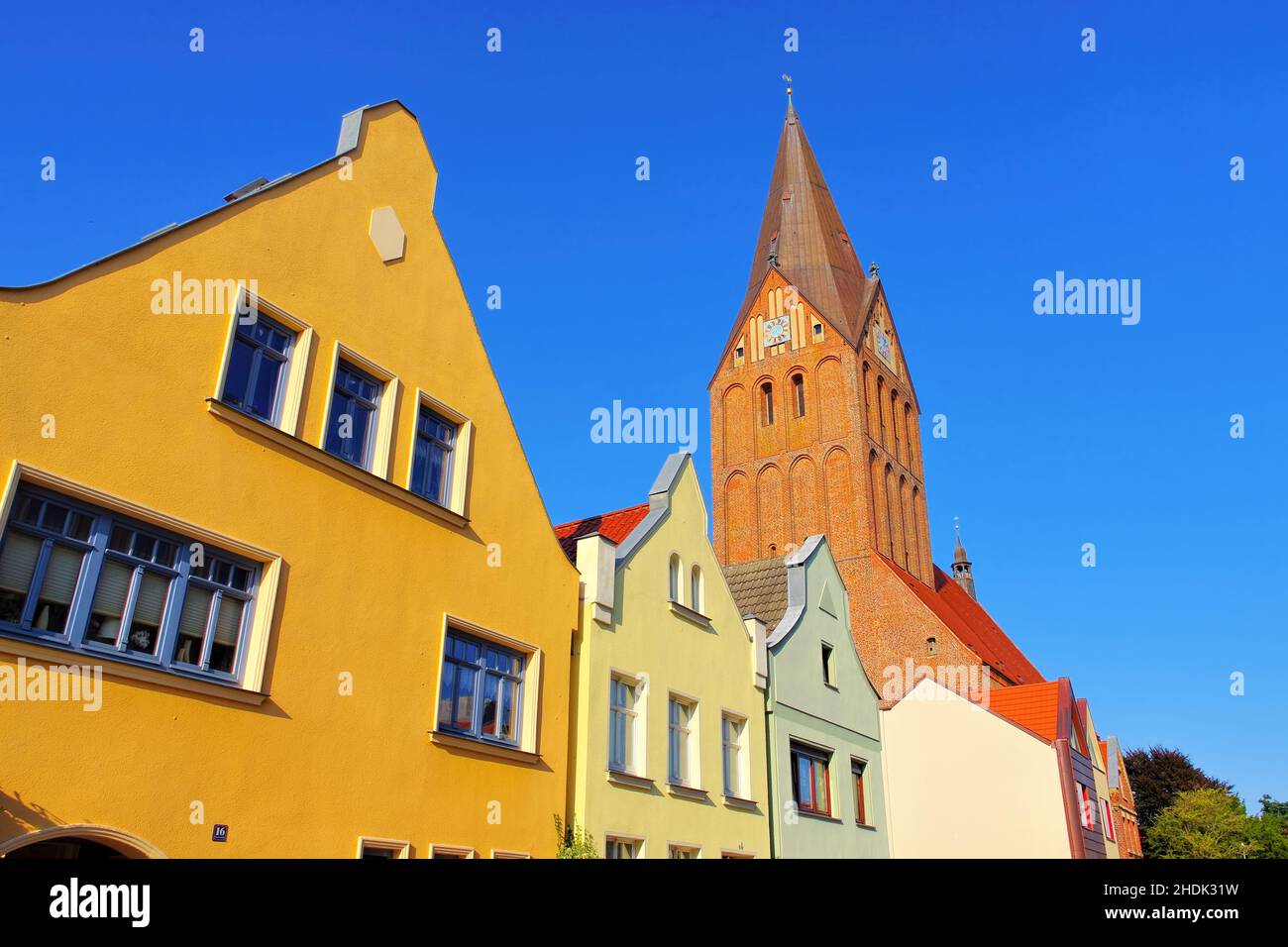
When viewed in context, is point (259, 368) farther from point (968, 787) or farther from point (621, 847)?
point (968, 787)

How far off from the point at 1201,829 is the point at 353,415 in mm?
58441

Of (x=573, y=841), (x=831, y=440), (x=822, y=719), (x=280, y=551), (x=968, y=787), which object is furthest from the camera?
(x=831, y=440)

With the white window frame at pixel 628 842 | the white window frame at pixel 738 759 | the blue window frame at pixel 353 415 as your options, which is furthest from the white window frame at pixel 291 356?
the white window frame at pixel 738 759

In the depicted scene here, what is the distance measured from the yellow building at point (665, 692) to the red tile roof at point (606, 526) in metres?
0.04

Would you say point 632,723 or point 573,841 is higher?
point 632,723

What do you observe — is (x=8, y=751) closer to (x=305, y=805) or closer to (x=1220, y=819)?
(x=305, y=805)

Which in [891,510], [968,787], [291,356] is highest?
[891,510]

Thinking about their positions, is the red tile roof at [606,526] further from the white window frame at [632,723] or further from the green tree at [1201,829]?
the green tree at [1201,829]

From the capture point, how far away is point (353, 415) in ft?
37.9

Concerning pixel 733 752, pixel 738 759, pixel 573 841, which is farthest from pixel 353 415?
pixel 738 759

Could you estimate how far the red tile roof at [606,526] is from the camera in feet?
60.4
